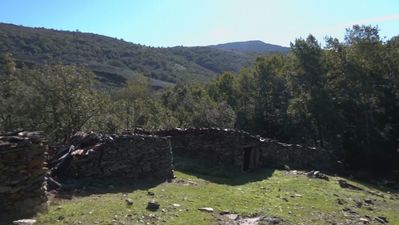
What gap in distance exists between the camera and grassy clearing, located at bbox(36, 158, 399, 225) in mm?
12328

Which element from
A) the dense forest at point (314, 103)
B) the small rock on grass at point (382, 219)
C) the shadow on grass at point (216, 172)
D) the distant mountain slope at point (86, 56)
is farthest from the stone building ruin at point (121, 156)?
the distant mountain slope at point (86, 56)

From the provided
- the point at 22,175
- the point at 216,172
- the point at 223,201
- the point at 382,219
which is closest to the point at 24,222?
the point at 22,175

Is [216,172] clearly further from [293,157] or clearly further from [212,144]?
[293,157]

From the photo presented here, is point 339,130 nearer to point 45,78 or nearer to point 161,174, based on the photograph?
point 45,78

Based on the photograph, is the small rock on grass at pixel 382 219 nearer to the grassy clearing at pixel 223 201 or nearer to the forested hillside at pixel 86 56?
the grassy clearing at pixel 223 201

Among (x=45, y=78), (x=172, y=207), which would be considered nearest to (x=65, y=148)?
(x=172, y=207)

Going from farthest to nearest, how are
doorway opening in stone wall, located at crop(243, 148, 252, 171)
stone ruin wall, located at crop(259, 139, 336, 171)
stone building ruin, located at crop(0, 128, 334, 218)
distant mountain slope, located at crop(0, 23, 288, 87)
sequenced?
distant mountain slope, located at crop(0, 23, 288, 87) → stone ruin wall, located at crop(259, 139, 336, 171) → doorway opening in stone wall, located at crop(243, 148, 252, 171) → stone building ruin, located at crop(0, 128, 334, 218)

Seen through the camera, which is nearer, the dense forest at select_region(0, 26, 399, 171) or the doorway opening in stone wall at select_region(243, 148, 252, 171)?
the doorway opening in stone wall at select_region(243, 148, 252, 171)

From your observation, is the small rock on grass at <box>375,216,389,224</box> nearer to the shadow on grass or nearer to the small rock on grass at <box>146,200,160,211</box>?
the shadow on grass

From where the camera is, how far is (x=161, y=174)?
18297 mm

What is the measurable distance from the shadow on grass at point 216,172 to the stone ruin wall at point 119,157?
9.03 ft

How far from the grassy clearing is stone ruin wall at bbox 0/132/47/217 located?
1.67ft

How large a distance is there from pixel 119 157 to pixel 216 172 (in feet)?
21.6

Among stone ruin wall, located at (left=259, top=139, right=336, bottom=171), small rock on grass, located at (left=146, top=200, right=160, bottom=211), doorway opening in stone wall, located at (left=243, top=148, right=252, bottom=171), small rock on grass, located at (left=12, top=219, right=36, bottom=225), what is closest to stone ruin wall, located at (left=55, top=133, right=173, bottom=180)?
small rock on grass, located at (left=146, top=200, right=160, bottom=211)
